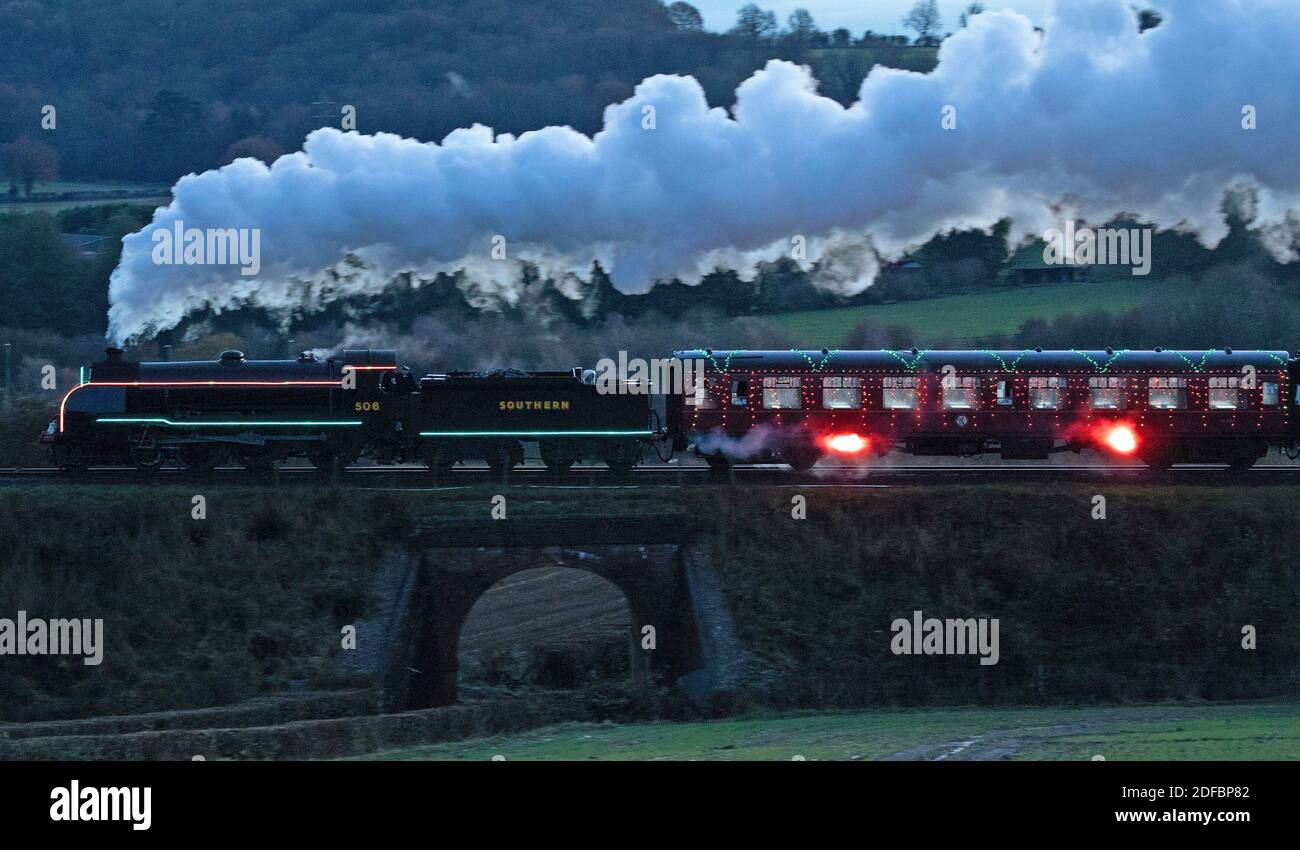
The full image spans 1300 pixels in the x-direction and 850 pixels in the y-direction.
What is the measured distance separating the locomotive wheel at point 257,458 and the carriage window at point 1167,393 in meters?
25.9

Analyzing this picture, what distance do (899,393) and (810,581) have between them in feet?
28.7

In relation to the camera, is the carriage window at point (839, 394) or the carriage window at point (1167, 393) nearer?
the carriage window at point (839, 394)

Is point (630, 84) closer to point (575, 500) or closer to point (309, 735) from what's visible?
point (575, 500)

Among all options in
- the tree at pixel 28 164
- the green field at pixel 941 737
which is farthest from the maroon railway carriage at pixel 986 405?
the tree at pixel 28 164

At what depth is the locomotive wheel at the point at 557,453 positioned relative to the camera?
143 ft

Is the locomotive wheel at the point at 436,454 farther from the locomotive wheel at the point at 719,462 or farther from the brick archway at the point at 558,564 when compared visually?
the locomotive wheel at the point at 719,462

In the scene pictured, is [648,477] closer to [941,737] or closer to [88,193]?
[941,737]

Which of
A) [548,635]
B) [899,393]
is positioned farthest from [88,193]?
[899,393]

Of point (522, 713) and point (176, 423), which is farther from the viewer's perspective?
point (176, 423)

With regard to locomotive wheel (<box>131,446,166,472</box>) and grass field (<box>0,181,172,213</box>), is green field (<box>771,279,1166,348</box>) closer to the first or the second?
locomotive wheel (<box>131,446,166,472</box>)

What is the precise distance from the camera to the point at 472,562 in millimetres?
38688

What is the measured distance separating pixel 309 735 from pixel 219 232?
22.1 metres

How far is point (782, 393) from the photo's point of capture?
44.3 meters

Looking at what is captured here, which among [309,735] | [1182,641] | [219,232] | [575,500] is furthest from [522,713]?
[219,232]
